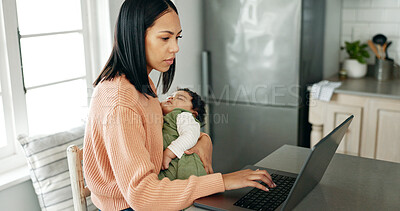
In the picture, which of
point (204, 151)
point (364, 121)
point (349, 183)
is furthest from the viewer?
point (364, 121)

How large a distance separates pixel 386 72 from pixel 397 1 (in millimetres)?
525

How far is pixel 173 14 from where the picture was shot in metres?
1.39

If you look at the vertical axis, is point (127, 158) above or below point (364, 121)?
above

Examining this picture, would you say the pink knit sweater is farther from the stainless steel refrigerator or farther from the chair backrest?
the stainless steel refrigerator

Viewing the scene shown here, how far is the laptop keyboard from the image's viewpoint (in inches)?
50.1

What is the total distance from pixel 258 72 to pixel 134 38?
1.83 m

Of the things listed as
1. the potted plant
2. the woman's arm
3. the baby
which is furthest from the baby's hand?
the potted plant

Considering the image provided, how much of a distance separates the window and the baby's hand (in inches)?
40.7

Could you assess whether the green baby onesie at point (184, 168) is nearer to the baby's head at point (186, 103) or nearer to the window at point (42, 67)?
the baby's head at point (186, 103)

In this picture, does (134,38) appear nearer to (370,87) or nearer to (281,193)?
(281,193)

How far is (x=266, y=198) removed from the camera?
1325mm

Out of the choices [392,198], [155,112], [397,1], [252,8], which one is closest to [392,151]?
[397,1]

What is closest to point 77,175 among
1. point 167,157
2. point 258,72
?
point 167,157

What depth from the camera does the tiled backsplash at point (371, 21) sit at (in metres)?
3.20
